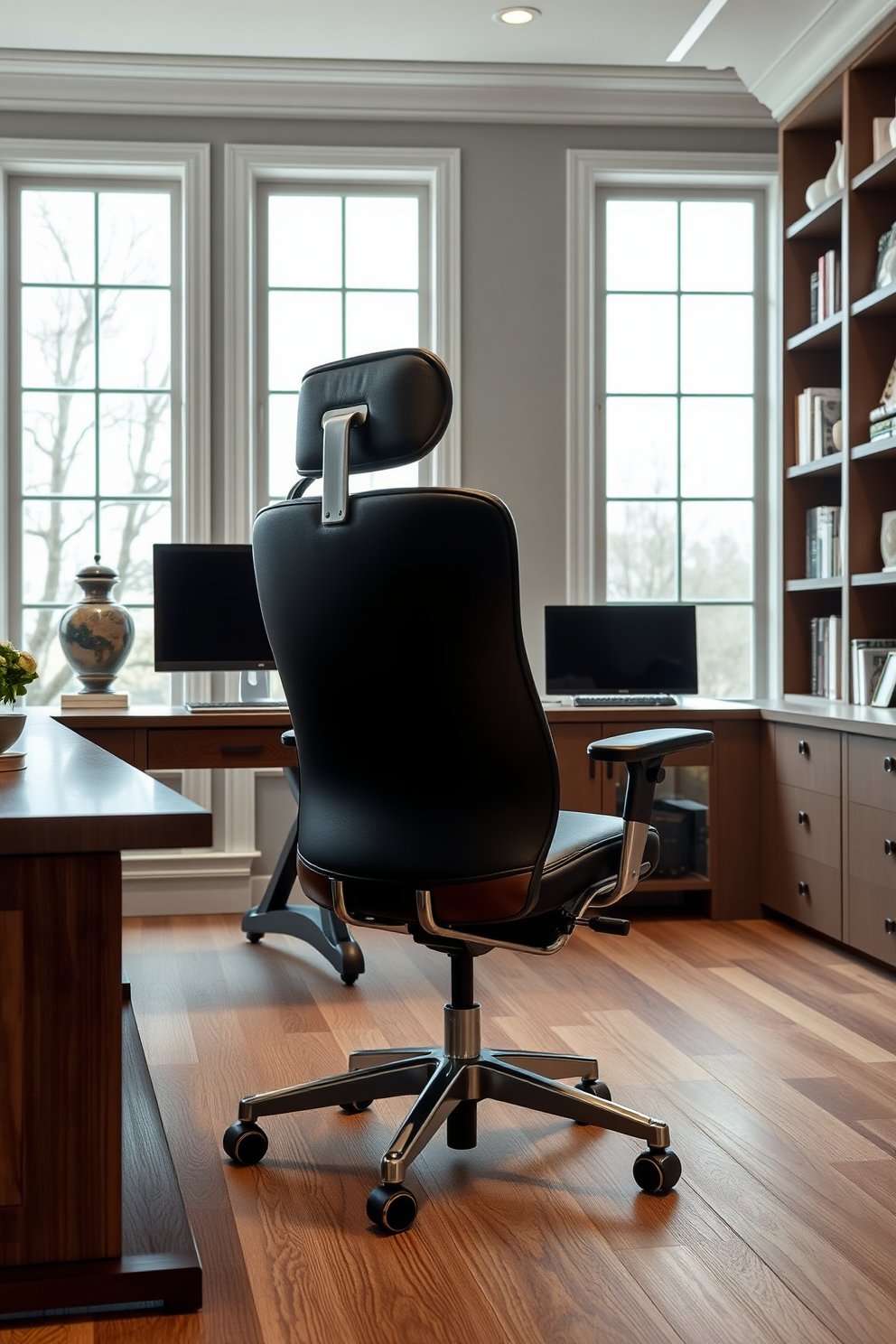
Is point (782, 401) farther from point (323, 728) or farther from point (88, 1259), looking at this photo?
point (88, 1259)

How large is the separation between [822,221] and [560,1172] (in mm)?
3449

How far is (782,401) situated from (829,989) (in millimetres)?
2204

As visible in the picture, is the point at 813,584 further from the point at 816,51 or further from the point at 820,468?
the point at 816,51

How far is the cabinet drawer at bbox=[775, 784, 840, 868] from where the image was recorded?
12.4 ft

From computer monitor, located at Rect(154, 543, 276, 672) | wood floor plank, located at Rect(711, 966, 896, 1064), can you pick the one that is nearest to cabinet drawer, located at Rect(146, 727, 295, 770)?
computer monitor, located at Rect(154, 543, 276, 672)

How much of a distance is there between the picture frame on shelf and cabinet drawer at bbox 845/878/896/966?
60cm

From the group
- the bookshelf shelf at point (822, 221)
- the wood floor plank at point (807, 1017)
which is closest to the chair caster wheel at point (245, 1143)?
the wood floor plank at point (807, 1017)

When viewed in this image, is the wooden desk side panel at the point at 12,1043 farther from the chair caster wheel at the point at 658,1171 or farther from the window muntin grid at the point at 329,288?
the window muntin grid at the point at 329,288

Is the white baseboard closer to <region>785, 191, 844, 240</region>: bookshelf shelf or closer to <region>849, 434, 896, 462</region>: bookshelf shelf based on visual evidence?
<region>849, 434, 896, 462</region>: bookshelf shelf

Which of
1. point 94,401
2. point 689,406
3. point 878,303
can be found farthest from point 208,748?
point 878,303

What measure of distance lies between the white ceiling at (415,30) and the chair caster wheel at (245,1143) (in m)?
3.36

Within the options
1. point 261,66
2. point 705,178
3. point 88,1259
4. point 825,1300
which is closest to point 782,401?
point 705,178

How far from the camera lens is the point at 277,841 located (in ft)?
15.1

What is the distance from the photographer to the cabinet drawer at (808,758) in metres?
3.76
